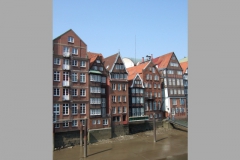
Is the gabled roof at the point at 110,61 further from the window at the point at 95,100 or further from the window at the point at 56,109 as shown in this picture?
the window at the point at 56,109

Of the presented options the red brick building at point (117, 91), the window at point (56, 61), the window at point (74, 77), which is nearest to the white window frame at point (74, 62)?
the window at point (74, 77)

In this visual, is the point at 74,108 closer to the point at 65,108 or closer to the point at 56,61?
the point at 65,108

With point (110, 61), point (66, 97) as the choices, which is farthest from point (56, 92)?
point (110, 61)

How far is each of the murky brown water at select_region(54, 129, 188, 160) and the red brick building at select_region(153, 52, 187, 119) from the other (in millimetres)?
10395

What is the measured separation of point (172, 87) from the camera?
47.8 m

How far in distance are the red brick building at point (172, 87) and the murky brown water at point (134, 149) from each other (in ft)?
34.1

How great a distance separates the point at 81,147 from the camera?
2944 cm

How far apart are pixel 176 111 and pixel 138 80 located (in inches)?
516

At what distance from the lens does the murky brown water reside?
25.1 metres

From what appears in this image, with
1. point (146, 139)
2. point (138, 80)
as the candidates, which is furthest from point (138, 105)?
point (146, 139)

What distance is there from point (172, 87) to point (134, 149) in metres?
23.5

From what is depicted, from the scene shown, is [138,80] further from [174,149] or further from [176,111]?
[174,149]

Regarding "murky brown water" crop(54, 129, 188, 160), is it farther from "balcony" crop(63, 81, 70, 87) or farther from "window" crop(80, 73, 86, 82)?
"window" crop(80, 73, 86, 82)

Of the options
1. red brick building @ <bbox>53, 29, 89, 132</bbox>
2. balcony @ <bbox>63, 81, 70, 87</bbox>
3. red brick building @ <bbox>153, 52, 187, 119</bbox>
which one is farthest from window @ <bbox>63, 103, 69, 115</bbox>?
red brick building @ <bbox>153, 52, 187, 119</bbox>
